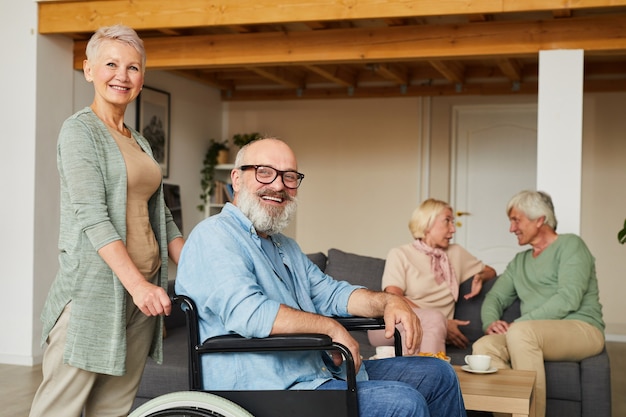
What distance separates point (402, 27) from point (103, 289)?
127 inches

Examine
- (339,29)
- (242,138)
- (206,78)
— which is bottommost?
(242,138)

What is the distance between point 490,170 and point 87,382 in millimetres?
6093

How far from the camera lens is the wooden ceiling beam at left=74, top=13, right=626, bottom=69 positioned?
14.9 feet

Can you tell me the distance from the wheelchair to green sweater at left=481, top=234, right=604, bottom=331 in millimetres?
2019

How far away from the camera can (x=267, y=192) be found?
224 cm

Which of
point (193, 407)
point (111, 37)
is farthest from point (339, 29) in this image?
point (193, 407)

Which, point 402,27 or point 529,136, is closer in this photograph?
point 402,27

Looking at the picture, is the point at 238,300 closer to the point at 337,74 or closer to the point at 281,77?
the point at 337,74

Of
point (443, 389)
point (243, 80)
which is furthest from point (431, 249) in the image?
point (243, 80)

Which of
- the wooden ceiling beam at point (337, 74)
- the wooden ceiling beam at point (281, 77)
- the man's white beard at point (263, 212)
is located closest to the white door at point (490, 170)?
the wooden ceiling beam at point (337, 74)

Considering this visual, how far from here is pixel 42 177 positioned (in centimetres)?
529

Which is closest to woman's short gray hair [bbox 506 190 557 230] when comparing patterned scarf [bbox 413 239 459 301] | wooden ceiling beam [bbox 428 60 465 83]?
patterned scarf [bbox 413 239 459 301]

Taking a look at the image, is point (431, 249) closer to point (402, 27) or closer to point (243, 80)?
point (402, 27)

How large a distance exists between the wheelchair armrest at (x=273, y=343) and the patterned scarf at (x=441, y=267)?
2224 mm
